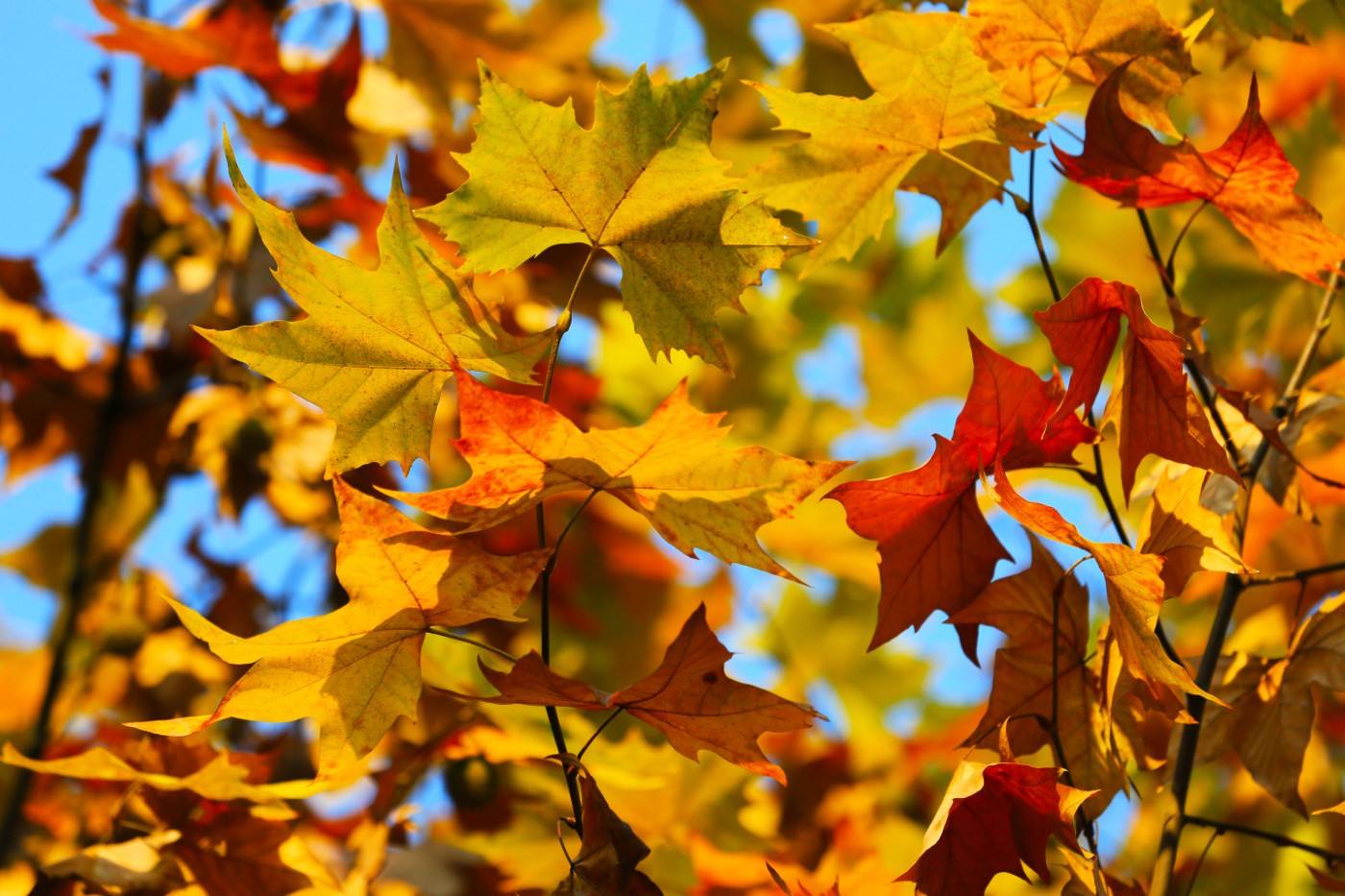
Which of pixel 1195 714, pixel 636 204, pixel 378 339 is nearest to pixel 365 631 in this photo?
pixel 378 339

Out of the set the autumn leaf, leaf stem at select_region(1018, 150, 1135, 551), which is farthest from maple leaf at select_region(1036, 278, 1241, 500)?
the autumn leaf

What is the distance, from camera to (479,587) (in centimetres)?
62

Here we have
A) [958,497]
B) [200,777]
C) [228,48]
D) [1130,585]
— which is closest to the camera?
[1130,585]

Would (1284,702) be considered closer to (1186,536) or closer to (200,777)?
(1186,536)

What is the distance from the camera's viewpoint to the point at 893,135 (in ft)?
2.55

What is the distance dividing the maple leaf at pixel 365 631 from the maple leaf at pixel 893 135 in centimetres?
33

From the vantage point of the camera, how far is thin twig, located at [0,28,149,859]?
1300 millimetres

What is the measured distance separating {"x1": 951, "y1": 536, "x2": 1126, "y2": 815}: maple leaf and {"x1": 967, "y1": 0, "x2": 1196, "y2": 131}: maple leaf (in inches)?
11.5

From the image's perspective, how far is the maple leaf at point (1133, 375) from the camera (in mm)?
634

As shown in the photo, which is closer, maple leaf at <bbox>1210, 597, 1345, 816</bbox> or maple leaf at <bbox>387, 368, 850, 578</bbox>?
maple leaf at <bbox>387, 368, 850, 578</bbox>

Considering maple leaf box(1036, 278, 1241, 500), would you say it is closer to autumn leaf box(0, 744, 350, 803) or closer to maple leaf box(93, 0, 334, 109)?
autumn leaf box(0, 744, 350, 803)

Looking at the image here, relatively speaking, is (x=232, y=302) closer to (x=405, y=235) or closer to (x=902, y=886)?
(x=405, y=235)

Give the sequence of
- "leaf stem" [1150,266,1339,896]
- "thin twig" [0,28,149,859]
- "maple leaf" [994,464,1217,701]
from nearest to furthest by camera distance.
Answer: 1. "maple leaf" [994,464,1217,701]
2. "leaf stem" [1150,266,1339,896]
3. "thin twig" [0,28,149,859]

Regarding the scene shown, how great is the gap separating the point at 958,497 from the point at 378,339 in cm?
34
